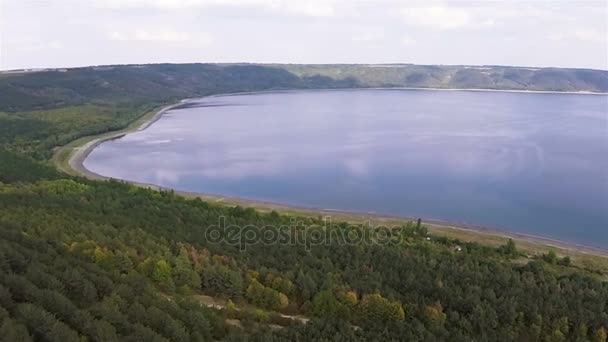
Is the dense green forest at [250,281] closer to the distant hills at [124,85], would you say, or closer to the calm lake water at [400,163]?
the calm lake water at [400,163]

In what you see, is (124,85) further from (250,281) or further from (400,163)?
(250,281)

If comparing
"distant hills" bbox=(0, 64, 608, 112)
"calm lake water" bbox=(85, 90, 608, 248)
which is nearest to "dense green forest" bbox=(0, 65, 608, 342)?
"calm lake water" bbox=(85, 90, 608, 248)

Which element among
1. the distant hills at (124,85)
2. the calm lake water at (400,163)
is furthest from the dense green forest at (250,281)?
the distant hills at (124,85)

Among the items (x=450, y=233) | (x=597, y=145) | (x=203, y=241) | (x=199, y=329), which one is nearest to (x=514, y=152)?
(x=597, y=145)

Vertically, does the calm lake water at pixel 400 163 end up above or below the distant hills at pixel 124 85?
below

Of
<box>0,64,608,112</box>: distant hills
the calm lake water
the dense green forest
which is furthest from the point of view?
<box>0,64,608,112</box>: distant hills

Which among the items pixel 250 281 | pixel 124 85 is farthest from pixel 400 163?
pixel 124 85

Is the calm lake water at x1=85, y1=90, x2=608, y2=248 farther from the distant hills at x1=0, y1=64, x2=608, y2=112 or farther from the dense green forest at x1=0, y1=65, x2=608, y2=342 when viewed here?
the distant hills at x1=0, y1=64, x2=608, y2=112
